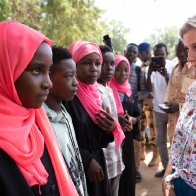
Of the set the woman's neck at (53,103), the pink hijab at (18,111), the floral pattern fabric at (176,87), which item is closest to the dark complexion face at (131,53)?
the floral pattern fabric at (176,87)

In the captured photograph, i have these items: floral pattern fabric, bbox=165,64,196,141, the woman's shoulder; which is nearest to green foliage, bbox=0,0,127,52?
floral pattern fabric, bbox=165,64,196,141

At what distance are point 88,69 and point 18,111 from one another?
1121 mm

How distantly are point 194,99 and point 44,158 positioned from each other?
930mm

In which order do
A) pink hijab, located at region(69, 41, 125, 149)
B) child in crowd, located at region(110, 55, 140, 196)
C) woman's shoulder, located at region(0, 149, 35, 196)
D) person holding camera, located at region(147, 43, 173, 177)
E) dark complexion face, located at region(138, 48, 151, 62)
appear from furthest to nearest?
dark complexion face, located at region(138, 48, 151, 62)
person holding camera, located at region(147, 43, 173, 177)
child in crowd, located at region(110, 55, 140, 196)
pink hijab, located at region(69, 41, 125, 149)
woman's shoulder, located at region(0, 149, 35, 196)

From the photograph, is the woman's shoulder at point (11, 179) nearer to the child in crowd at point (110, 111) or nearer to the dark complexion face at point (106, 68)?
the child in crowd at point (110, 111)

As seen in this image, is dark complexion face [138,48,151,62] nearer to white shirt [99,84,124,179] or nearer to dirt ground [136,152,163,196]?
dirt ground [136,152,163,196]

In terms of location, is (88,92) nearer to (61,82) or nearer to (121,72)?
(61,82)

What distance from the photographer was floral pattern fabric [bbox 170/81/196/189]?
1604 millimetres

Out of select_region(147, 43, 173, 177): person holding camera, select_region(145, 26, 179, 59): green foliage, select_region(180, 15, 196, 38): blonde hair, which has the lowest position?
select_region(145, 26, 179, 59): green foliage

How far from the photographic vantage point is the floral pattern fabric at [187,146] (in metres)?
1.60

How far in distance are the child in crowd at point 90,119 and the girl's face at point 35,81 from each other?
84cm

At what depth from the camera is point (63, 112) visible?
5.95ft

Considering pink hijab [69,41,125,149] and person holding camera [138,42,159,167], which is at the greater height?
pink hijab [69,41,125,149]

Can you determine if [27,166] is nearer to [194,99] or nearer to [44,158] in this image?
[44,158]
